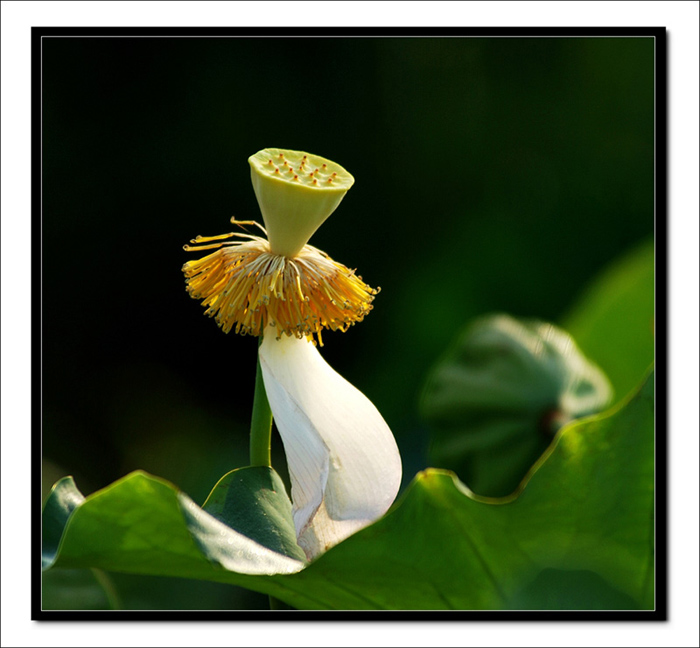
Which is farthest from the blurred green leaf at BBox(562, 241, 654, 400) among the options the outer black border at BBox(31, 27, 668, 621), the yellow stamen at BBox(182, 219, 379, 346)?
the yellow stamen at BBox(182, 219, 379, 346)

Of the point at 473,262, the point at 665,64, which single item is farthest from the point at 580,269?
the point at 665,64

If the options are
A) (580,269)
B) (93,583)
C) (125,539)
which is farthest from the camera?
(580,269)

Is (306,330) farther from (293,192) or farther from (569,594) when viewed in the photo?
(569,594)

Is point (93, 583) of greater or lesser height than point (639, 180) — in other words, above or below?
below

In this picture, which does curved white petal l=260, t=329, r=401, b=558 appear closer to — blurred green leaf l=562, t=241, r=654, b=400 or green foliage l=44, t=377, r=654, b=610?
green foliage l=44, t=377, r=654, b=610

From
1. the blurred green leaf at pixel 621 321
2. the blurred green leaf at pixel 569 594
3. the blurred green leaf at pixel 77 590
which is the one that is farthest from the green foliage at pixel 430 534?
the blurred green leaf at pixel 621 321

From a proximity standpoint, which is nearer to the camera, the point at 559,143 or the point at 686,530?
the point at 686,530

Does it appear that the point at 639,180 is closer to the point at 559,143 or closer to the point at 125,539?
the point at 559,143

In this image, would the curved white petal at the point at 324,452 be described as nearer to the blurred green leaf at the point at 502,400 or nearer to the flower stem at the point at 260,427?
the flower stem at the point at 260,427
